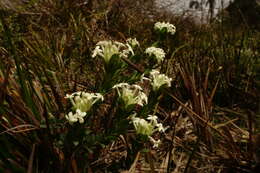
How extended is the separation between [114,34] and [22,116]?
201 centimetres

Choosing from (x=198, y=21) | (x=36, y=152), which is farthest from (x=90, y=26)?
(x=198, y=21)

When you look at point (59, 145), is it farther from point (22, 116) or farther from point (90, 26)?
point (90, 26)

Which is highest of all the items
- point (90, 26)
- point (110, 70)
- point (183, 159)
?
point (110, 70)

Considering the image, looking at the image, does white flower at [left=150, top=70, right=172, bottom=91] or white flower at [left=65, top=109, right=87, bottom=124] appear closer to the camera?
white flower at [left=65, top=109, right=87, bottom=124]

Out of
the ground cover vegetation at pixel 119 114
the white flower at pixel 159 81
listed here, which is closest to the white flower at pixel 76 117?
the ground cover vegetation at pixel 119 114

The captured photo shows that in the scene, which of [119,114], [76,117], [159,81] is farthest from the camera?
[159,81]

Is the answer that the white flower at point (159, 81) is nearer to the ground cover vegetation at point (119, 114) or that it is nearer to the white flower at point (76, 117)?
the ground cover vegetation at point (119, 114)

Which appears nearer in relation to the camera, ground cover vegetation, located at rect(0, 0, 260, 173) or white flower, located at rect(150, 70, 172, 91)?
ground cover vegetation, located at rect(0, 0, 260, 173)

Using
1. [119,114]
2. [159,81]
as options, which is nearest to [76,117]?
[119,114]

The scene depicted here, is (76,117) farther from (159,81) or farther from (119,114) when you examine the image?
(159,81)

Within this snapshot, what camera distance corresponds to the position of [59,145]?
3.47ft

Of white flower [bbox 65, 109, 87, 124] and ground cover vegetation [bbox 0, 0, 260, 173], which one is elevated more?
white flower [bbox 65, 109, 87, 124]

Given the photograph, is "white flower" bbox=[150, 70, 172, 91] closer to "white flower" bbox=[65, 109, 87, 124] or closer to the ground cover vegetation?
the ground cover vegetation

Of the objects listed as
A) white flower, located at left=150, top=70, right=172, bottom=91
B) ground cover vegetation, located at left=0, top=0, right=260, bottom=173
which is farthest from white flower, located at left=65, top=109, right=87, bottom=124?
white flower, located at left=150, top=70, right=172, bottom=91
